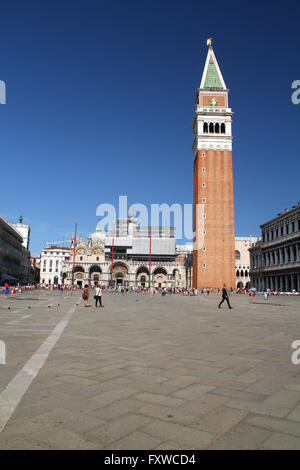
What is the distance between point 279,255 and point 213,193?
14.5 meters

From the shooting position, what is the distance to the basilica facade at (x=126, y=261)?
250 ft

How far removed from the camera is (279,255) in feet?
171

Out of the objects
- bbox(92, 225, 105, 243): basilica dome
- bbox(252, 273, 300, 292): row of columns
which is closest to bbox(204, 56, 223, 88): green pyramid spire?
bbox(252, 273, 300, 292): row of columns

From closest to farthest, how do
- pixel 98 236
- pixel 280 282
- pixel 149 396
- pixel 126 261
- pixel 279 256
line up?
pixel 149 396 → pixel 280 282 → pixel 279 256 → pixel 126 261 → pixel 98 236

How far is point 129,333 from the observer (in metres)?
8.47

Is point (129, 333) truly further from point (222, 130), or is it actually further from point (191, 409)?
point (222, 130)

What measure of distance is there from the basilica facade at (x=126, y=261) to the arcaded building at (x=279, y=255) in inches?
813

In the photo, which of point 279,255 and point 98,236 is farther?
point 98,236

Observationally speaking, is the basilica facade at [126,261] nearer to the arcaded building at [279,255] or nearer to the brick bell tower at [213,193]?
the brick bell tower at [213,193]

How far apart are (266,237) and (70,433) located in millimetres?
58758

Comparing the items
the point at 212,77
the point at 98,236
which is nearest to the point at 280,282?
the point at 212,77

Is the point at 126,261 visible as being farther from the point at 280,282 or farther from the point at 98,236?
the point at 280,282

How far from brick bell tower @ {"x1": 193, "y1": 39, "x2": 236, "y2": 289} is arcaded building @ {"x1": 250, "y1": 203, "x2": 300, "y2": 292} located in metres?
5.95

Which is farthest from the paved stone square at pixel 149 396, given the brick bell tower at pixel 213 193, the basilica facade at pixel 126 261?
the basilica facade at pixel 126 261
